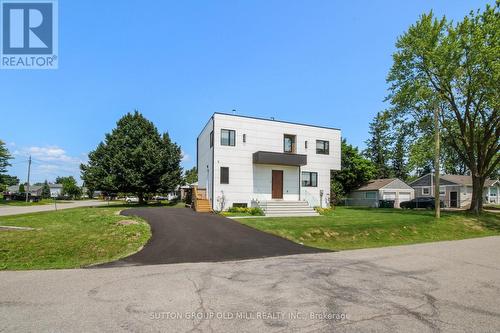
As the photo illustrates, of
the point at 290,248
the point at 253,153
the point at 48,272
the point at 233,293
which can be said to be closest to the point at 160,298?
the point at 233,293

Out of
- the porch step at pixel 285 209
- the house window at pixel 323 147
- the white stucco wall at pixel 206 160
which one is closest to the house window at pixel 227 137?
the white stucco wall at pixel 206 160

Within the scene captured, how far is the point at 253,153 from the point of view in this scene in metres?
24.1

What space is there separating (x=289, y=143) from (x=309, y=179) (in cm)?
349

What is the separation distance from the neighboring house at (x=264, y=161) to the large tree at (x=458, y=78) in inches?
287

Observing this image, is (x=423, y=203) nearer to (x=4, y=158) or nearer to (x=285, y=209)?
(x=285, y=209)

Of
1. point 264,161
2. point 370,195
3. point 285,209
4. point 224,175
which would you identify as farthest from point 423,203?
point 224,175

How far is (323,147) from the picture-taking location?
2730 cm

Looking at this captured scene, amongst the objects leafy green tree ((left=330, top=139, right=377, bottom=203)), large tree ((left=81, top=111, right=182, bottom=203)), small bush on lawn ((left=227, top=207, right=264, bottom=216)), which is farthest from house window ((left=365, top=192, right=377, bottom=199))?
small bush on lawn ((left=227, top=207, right=264, bottom=216))

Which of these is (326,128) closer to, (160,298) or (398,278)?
(398,278)

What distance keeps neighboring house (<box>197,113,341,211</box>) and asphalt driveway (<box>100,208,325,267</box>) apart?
8.15m

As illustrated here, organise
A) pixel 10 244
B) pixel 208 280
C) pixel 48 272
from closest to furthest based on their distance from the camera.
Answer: pixel 208 280
pixel 48 272
pixel 10 244

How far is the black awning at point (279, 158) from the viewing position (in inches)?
923

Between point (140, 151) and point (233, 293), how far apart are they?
2908 cm

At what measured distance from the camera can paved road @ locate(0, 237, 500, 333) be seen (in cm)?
448
